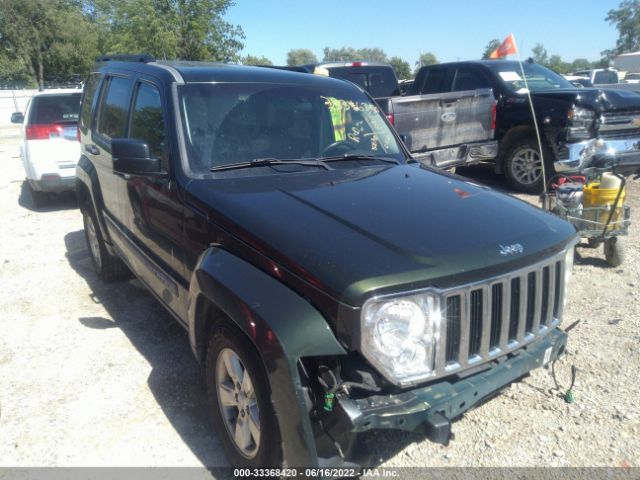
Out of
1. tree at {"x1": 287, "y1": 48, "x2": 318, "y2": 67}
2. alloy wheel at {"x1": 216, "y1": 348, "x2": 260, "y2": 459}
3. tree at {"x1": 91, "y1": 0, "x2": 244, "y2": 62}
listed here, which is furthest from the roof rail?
tree at {"x1": 287, "y1": 48, "x2": 318, "y2": 67}

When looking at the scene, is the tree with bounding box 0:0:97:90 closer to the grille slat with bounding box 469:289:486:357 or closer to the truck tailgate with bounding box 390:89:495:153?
the truck tailgate with bounding box 390:89:495:153

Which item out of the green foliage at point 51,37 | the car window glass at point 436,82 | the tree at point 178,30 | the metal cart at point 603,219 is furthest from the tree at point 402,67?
the metal cart at point 603,219

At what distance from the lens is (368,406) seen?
2121mm

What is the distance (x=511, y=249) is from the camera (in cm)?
248

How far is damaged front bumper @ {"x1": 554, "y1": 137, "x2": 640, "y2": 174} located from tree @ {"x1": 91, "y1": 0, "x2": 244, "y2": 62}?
39.3 feet

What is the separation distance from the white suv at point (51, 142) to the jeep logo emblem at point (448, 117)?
17.7 ft

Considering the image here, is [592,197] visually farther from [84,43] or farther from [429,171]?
[84,43]

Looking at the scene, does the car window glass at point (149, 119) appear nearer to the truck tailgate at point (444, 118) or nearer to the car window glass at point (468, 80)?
the truck tailgate at point (444, 118)

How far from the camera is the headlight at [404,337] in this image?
2150mm

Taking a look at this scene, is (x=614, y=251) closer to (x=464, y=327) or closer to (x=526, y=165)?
(x=526, y=165)

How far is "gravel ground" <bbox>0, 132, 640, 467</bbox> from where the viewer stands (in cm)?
295

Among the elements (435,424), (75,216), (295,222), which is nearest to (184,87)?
(295,222)

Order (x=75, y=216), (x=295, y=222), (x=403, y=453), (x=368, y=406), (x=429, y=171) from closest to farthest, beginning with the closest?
(x=368, y=406) → (x=295, y=222) → (x=403, y=453) → (x=429, y=171) → (x=75, y=216)

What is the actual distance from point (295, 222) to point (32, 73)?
43.1 meters
